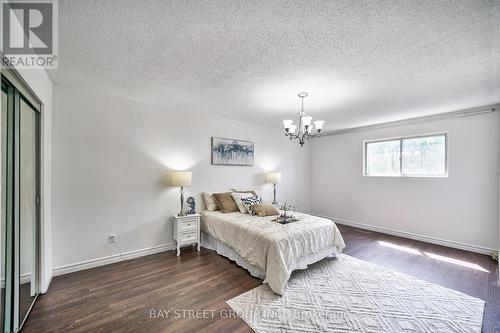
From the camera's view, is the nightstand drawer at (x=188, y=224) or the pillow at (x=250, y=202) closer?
the nightstand drawer at (x=188, y=224)

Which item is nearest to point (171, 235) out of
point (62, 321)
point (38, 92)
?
point (62, 321)

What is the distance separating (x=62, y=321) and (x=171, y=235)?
1752 mm

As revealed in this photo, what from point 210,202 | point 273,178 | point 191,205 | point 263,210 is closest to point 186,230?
point 191,205

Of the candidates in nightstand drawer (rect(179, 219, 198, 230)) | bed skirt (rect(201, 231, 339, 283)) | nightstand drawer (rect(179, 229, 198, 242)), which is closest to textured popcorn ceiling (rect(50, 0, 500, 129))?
nightstand drawer (rect(179, 219, 198, 230))

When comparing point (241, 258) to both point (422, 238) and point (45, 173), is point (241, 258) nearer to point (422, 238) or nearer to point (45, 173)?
point (45, 173)

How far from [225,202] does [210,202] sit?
12.0 inches

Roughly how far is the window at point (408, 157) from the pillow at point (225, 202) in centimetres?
327

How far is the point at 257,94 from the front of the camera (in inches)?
114

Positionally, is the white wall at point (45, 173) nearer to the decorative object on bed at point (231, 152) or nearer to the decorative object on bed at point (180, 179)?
the decorative object on bed at point (180, 179)

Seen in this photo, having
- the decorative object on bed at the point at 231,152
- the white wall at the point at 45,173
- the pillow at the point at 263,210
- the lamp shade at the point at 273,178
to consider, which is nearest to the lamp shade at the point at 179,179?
the decorative object on bed at the point at 231,152

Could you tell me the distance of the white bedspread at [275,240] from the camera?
7.61 feet

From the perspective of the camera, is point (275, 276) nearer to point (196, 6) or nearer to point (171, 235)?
point (171, 235)

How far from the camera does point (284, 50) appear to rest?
187 cm

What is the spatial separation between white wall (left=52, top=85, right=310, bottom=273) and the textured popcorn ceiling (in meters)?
0.35
